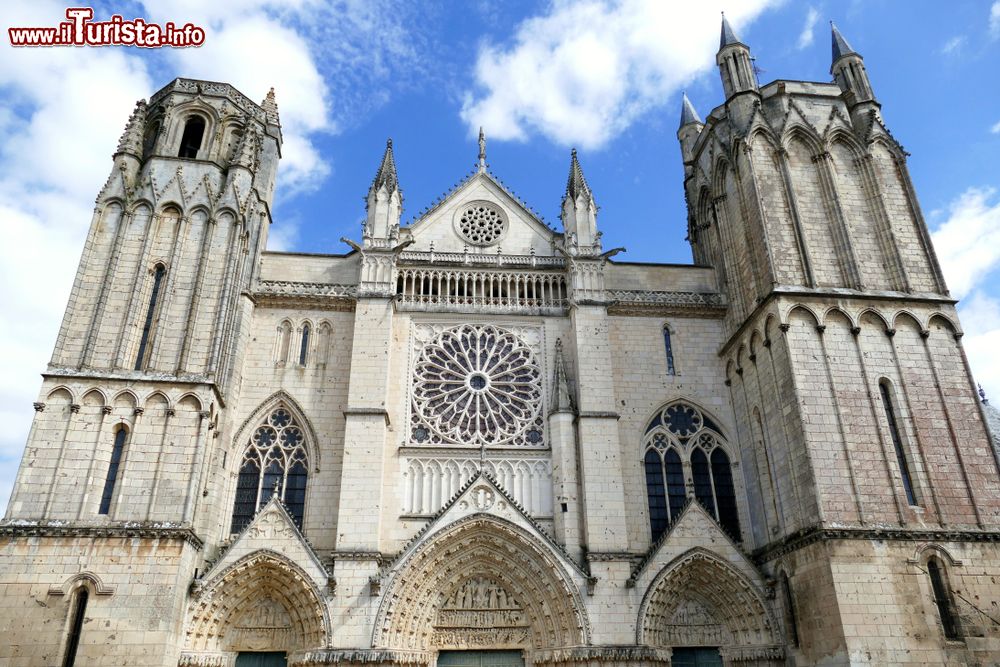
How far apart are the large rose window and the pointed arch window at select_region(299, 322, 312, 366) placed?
2.91 meters

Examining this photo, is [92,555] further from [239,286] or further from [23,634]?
[239,286]

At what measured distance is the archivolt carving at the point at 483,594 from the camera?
15736 millimetres

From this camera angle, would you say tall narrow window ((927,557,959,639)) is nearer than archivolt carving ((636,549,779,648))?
Yes

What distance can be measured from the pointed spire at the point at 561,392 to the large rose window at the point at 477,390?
2.24 feet

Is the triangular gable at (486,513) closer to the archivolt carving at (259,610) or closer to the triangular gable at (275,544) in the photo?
the triangular gable at (275,544)

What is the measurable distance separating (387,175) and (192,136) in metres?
5.74

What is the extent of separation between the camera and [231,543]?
15734 mm

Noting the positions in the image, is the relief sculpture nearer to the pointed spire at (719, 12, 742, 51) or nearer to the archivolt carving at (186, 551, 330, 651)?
the archivolt carving at (186, 551, 330, 651)

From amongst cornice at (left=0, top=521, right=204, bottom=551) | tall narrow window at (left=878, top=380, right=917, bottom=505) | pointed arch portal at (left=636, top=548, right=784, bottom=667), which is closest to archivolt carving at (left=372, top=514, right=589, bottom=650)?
pointed arch portal at (left=636, top=548, right=784, bottom=667)

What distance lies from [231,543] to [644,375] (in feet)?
36.3

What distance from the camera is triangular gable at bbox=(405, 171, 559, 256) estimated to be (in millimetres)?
21016

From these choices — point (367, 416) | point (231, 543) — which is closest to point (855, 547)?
point (367, 416)

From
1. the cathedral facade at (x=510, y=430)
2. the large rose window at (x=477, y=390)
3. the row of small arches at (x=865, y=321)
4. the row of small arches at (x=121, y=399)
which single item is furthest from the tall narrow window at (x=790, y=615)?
the row of small arches at (x=121, y=399)

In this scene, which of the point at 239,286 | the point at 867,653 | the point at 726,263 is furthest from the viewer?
the point at 726,263
